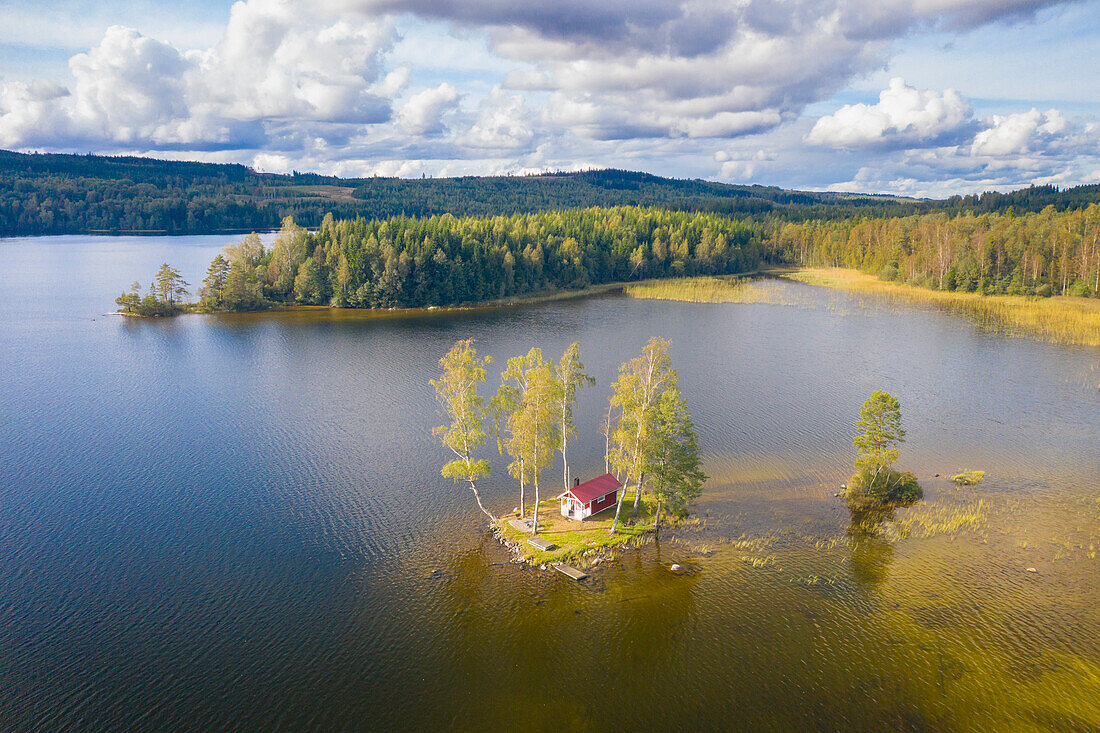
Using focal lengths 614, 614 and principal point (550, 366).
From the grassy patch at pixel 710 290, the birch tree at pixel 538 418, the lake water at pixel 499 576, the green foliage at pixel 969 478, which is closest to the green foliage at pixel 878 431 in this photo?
the lake water at pixel 499 576

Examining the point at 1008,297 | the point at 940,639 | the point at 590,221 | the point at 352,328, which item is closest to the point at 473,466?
the point at 940,639

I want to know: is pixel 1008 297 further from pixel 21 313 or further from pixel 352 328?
pixel 21 313

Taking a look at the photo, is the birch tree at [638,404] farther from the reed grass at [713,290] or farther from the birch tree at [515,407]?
the reed grass at [713,290]

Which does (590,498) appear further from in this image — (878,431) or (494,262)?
(494,262)

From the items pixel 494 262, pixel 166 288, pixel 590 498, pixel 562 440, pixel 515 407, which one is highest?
pixel 494 262

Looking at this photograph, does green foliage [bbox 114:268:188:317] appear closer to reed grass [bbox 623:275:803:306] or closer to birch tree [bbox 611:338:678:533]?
reed grass [bbox 623:275:803:306]

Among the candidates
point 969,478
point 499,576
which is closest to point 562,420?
point 499,576

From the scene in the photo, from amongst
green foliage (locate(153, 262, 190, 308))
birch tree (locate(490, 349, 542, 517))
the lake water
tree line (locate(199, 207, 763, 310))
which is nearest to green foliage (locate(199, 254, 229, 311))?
tree line (locate(199, 207, 763, 310))

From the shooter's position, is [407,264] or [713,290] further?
[713,290]
